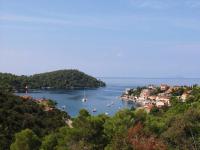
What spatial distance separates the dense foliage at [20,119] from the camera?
20.2 m

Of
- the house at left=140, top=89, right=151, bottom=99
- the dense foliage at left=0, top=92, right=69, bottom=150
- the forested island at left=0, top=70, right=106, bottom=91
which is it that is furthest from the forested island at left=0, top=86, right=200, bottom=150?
the forested island at left=0, top=70, right=106, bottom=91

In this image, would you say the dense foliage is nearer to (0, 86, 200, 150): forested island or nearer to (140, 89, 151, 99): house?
(0, 86, 200, 150): forested island

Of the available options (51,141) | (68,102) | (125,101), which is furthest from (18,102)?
(125,101)

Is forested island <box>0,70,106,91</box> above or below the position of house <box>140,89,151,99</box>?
above

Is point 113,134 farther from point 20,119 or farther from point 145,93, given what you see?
→ point 145,93

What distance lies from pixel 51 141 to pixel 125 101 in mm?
60563

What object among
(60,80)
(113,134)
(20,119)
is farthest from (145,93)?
(113,134)

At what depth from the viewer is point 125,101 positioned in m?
75.4

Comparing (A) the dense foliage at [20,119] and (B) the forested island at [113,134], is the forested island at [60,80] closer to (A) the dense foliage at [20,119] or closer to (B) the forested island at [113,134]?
(A) the dense foliage at [20,119]

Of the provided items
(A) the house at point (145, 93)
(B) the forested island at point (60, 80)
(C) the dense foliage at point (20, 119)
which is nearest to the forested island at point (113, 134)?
(C) the dense foliage at point (20, 119)

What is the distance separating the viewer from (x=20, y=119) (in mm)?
22469

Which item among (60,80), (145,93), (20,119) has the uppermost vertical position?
(60,80)

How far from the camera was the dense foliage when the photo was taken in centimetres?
2019

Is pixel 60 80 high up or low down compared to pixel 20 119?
up
